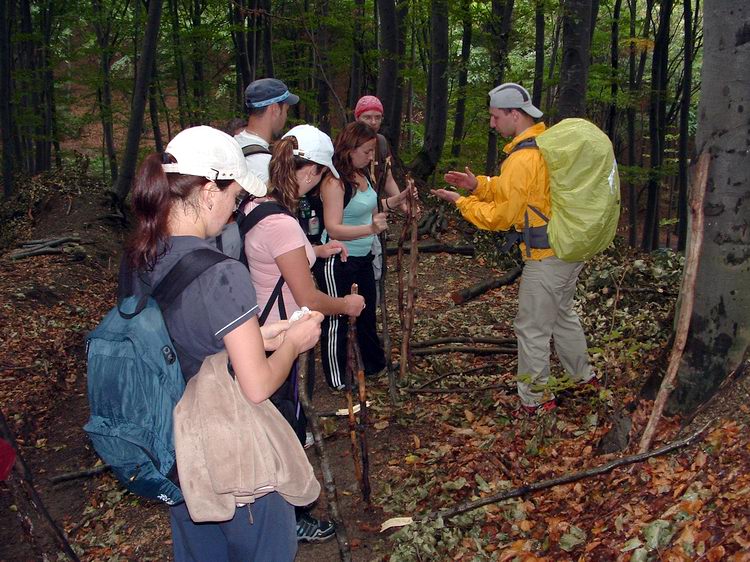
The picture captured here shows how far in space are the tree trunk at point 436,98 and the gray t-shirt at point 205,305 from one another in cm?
1392

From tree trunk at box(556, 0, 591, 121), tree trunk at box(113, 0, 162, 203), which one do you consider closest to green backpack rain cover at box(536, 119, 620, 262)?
tree trunk at box(556, 0, 591, 121)

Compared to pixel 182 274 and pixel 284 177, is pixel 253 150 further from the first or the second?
pixel 182 274

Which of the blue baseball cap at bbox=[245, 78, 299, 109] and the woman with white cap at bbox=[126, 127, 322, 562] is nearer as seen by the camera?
the woman with white cap at bbox=[126, 127, 322, 562]

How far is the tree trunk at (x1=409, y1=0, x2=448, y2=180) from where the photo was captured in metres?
15.4

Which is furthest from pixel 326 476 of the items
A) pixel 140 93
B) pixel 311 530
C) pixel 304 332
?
pixel 140 93

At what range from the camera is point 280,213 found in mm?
3316

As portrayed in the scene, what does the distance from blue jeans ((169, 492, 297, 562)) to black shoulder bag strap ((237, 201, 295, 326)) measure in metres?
1.08

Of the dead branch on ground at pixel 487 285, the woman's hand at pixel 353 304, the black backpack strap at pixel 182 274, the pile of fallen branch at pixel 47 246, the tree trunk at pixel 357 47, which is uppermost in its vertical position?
the tree trunk at pixel 357 47

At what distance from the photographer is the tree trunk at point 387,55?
574 inches

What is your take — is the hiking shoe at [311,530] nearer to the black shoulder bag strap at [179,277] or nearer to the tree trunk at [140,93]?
the black shoulder bag strap at [179,277]

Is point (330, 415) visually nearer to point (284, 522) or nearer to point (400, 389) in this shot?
point (400, 389)

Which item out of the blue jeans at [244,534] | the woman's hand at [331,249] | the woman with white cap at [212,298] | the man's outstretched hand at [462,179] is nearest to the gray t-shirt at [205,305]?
the woman with white cap at [212,298]

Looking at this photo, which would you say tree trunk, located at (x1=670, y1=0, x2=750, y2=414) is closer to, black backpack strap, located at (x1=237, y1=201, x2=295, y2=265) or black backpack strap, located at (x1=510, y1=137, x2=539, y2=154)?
black backpack strap, located at (x1=510, y1=137, x2=539, y2=154)

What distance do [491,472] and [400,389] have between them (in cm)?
165
